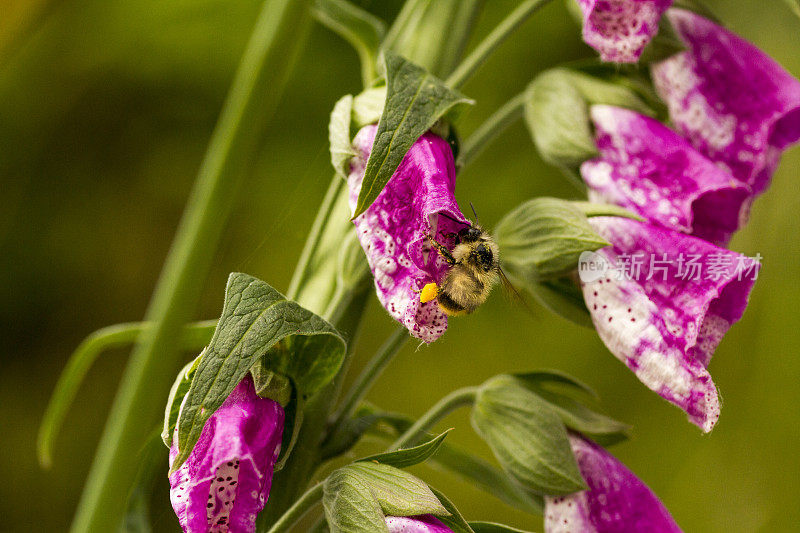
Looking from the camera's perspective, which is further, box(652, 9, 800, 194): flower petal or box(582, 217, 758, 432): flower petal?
box(652, 9, 800, 194): flower petal

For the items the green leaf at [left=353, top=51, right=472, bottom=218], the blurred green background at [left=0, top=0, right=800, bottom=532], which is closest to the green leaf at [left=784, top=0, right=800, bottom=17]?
the green leaf at [left=353, top=51, right=472, bottom=218]

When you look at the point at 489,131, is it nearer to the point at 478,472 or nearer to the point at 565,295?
the point at 565,295

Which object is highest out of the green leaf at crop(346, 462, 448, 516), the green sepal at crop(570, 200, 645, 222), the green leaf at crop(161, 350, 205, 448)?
the green sepal at crop(570, 200, 645, 222)

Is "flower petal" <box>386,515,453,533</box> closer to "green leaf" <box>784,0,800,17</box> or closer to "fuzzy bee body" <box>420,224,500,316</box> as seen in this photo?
"fuzzy bee body" <box>420,224,500,316</box>

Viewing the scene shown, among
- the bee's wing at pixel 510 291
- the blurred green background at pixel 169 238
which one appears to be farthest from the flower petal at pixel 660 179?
the blurred green background at pixel 169 238

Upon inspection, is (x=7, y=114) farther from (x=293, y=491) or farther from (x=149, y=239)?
(x=293, y=491)
